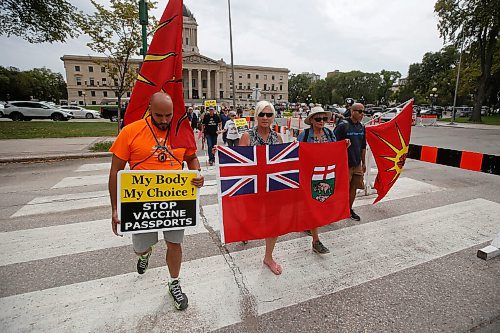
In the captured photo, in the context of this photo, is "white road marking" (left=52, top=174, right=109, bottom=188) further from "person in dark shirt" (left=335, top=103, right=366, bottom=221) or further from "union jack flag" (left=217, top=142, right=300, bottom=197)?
"person in dark shirt" (left=335, top=103, right=366, bottom=221)

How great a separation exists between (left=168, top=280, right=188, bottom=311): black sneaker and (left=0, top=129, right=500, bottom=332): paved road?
8cm

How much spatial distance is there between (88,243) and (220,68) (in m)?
103

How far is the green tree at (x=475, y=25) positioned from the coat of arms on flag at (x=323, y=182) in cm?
3306

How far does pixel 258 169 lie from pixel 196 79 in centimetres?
10221

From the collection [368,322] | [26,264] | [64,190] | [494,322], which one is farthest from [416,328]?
[64,190]

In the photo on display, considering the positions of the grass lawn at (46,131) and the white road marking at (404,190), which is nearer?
the white road marking at (404,190)

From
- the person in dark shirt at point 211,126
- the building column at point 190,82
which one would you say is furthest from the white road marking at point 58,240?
the building column at point 190,82

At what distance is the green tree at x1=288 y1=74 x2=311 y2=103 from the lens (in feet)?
429

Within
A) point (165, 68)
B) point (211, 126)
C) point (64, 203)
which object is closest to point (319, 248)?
point (165, 68)

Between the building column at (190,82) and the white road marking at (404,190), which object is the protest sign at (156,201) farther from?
the building column at (190,82)

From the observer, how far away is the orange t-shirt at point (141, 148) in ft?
7.45

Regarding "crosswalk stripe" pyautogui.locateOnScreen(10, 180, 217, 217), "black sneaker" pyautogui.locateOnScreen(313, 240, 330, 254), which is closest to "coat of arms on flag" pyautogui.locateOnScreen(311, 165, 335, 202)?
"black sneaker" pyautogui.locateOnScreen(313, 240, 330, 254)

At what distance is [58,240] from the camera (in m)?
3.78

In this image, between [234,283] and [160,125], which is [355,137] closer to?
[234,283]
